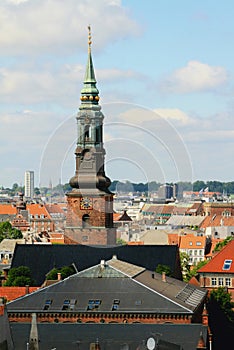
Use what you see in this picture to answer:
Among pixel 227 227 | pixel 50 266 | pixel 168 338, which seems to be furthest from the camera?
pixel 227 227

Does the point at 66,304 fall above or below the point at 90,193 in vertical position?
below

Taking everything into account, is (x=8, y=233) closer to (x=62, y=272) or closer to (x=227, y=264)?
(x=227, y=264)

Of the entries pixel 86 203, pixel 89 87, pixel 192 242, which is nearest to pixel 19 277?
pixel 86 203

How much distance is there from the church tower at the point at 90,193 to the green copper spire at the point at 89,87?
3548mm

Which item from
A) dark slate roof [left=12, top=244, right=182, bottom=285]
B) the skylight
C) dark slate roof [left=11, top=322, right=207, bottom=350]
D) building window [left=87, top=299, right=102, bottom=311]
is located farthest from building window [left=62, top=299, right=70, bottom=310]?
the skylight

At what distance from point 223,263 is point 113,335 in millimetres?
41147

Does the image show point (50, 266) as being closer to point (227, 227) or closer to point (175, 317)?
point (175, 317)

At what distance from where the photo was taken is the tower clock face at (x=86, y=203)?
105 metres

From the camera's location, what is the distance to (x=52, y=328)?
213ft

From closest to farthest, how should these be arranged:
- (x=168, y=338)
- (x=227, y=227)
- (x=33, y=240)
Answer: (x=168, y=338), (x=33, y=240), (x=227, y=227)

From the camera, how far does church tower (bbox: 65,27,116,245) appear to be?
105250mm

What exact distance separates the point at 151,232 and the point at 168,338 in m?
95.8

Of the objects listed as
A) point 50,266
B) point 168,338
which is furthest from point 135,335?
point 50,266

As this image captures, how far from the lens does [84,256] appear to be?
104188 mm
